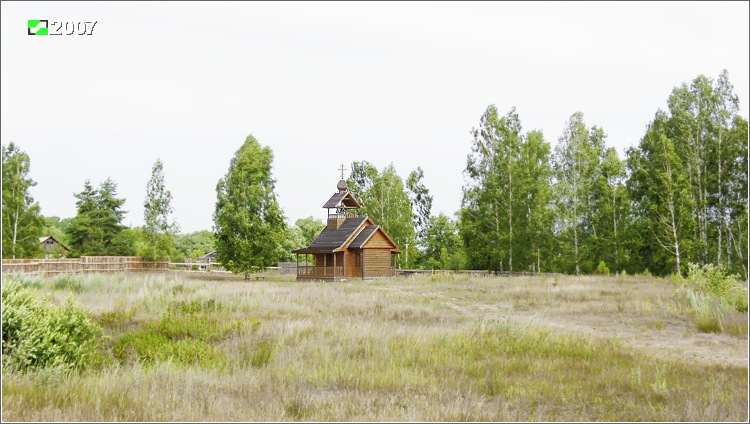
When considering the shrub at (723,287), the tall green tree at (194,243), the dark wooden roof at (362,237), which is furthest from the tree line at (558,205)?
the tall green tree at (194,243)

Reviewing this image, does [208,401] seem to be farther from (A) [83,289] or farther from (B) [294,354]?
(A) [83,289]

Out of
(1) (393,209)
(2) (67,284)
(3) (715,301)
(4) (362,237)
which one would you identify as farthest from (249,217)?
(3) (715,301)

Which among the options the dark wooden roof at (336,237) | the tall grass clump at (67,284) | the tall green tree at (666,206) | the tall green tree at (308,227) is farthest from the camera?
the tall green tree at (308,227)

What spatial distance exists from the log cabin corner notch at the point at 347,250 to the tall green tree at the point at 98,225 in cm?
2346

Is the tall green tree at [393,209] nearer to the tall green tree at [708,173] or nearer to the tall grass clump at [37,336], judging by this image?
the tall green tree at [708,173]

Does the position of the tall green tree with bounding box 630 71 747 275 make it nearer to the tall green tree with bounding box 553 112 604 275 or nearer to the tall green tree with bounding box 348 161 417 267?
the tall green tree with bounding box 553 112 604 275

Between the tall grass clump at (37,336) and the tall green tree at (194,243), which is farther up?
the tall green tree at (194,243)

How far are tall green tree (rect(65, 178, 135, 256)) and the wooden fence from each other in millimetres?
5987

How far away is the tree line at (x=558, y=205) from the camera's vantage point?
37.4 m

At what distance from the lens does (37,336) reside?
884 centimetres

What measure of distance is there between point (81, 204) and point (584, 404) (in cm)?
6004

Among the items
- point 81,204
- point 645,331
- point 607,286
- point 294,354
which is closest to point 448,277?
point 607,286

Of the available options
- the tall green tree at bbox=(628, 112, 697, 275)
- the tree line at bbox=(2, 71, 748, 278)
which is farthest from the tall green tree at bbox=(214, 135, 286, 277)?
the tall green tree at bbox=(628, 112, 697, 275)

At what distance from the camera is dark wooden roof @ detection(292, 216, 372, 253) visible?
43375 mm
